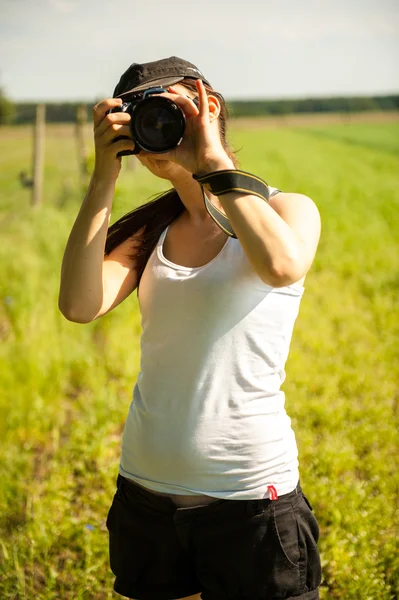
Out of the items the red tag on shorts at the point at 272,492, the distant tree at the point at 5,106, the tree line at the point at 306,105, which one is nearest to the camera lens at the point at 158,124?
the red tag on shorts at the point at 272,492

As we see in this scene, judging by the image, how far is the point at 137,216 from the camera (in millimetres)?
1607

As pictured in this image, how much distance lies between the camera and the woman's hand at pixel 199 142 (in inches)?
49.3

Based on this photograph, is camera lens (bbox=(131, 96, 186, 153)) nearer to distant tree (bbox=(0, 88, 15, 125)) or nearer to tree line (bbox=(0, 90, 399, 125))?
tree line (bbox=(0, 90, 399, 125))

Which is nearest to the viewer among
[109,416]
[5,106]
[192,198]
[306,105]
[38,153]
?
[192,198]

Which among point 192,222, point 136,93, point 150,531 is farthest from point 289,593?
point 136,93

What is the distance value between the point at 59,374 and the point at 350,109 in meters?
43.8

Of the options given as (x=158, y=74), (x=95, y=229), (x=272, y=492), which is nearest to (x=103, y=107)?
(x=158, y=74)

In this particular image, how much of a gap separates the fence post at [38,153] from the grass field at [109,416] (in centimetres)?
111

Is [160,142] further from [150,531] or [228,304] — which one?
[150,531]

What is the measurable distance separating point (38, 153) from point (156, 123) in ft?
23.8

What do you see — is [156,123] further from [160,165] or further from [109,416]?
[109,416]

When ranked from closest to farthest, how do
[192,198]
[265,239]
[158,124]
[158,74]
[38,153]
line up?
[265,239], [158,124], [158,74], [192,198], [38,153]

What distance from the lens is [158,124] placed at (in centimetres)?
130

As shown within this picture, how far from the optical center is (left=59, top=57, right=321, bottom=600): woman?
130cm
